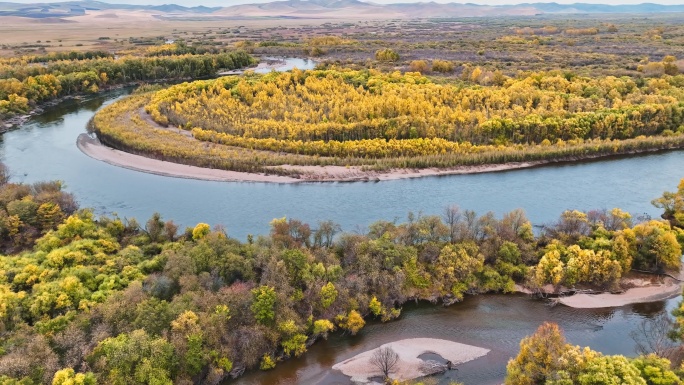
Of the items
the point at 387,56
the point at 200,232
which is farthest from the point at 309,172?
the point at 387,56

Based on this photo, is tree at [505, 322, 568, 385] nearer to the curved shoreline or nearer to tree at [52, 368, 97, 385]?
tree at [52, 368, 97, 385]

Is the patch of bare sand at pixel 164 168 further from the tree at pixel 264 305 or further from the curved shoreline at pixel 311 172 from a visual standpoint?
the tree at pixel 264 305

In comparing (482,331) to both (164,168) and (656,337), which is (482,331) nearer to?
A: (656,337)

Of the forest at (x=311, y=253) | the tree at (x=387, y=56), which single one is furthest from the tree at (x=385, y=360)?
the tree at (x=387, y=56)

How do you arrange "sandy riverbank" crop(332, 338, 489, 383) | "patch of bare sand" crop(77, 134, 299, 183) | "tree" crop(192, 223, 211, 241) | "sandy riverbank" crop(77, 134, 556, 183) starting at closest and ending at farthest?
1. "sandy riverbank" crop(332, 338, 489, 383)
2. "tree" crop(192, 223, 211, 241)
3. "sandy riverbank" crop(77, 134, 556, 183)
4. "patch of bare sand" crop(77, 134, 299, 183)

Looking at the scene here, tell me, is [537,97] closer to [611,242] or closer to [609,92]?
[609,92]

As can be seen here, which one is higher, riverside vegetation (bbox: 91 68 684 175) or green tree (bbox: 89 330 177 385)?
riverside vegetation (bbox: 91 68 684 175)

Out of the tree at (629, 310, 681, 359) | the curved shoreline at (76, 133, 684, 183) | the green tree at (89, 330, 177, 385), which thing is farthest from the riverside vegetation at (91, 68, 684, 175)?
the green tree at (89, 330, 177, 385)
